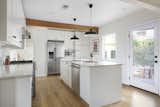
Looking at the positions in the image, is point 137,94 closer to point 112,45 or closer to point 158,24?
point 158,24

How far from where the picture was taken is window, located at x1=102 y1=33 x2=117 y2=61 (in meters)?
5.13

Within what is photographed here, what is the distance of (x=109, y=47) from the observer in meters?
5.48

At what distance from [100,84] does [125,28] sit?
9.07ft

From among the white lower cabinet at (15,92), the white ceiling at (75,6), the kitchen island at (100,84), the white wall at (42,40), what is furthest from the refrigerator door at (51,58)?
the white lower cabinet at (15,92)

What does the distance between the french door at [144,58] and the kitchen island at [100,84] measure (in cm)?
135

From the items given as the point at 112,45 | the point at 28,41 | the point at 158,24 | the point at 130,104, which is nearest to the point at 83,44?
the point at 112,45

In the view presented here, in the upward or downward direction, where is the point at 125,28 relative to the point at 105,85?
upward

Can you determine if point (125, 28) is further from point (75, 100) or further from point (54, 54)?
point (54, 54)

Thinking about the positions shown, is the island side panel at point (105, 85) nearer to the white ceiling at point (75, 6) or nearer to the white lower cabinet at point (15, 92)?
the white lower cabinet at point (15, 92)

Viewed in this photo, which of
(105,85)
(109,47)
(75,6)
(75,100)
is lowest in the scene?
(75,100)

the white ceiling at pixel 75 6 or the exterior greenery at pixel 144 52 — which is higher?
the white ceiling at pixel 75 6

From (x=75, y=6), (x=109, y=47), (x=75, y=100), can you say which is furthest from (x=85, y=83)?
(x=109, y=47)

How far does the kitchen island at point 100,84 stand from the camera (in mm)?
2490

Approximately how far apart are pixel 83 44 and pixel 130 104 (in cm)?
459
